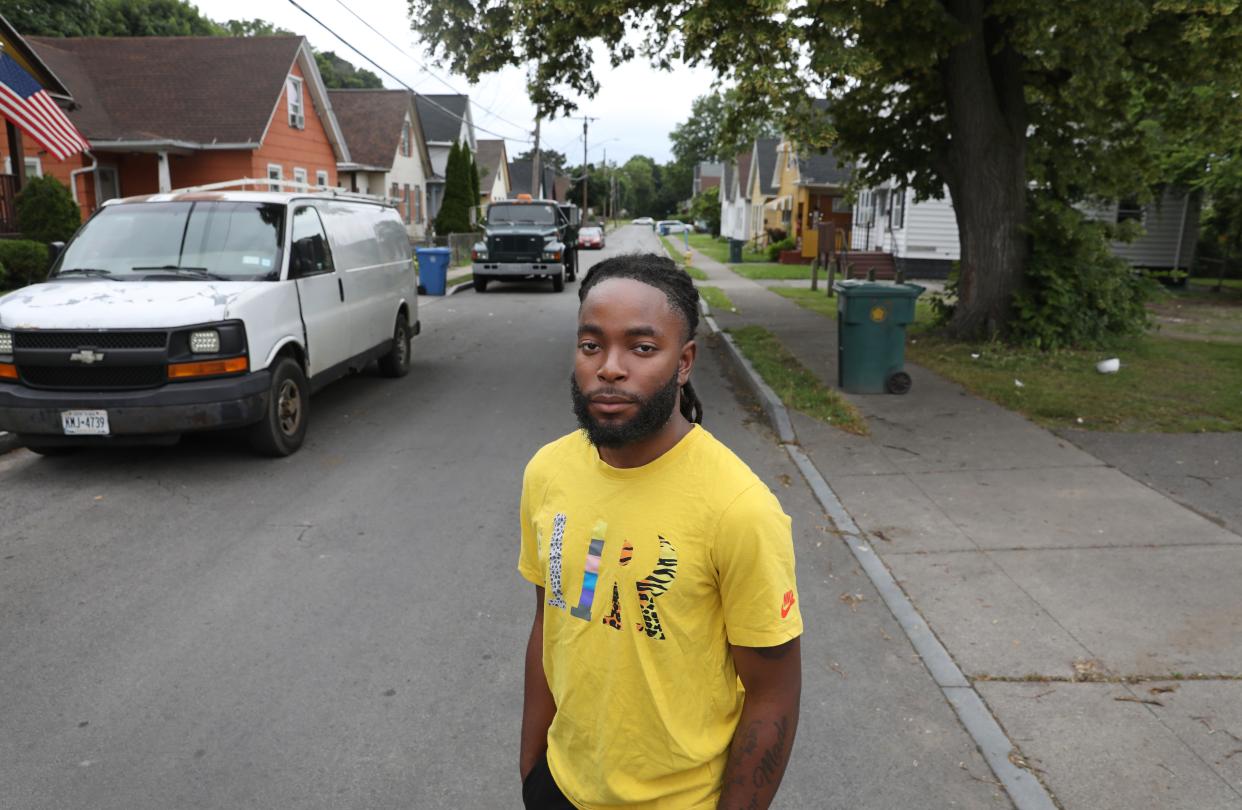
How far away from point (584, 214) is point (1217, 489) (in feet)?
260

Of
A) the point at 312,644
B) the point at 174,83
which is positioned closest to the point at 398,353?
the point at 312,644

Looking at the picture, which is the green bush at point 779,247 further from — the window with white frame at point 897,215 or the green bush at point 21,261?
the green bush at point 21,261

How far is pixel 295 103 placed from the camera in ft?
94.3

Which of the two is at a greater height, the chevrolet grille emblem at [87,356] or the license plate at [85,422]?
the chevrolet grille emblem at [87,356]

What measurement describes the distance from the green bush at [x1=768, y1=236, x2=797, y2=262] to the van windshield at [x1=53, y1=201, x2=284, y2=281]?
32311 millimetres

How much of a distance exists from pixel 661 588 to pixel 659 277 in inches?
23.5

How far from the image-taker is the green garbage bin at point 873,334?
32.1 feet

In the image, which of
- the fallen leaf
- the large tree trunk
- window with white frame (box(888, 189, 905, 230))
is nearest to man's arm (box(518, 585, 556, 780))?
the fallen leaf

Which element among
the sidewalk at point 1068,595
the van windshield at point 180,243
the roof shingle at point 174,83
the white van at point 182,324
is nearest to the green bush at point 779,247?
the roof shingle at point 174,83

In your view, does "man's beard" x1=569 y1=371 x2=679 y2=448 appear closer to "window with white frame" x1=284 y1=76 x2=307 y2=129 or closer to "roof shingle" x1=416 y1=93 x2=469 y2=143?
"window with white frame" x1=284 y1=76 x2=307 y2=129

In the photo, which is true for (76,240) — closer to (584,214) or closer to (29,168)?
(29,168)

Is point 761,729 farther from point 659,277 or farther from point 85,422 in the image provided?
point 85,422

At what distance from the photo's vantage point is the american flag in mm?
13188

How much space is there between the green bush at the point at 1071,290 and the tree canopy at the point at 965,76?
142 mm
